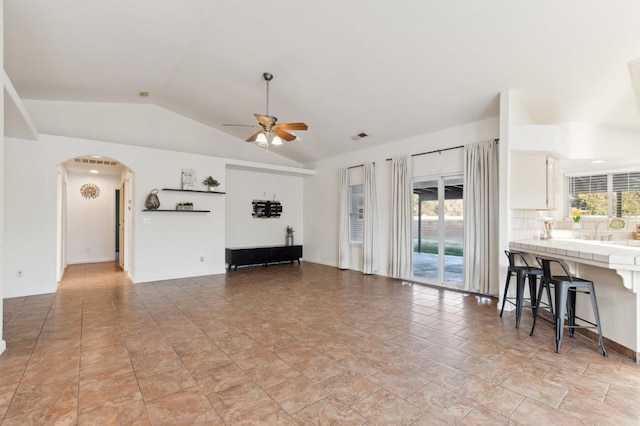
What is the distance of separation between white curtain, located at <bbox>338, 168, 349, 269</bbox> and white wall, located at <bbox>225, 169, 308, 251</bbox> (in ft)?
6.10

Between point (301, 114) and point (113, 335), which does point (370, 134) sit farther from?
point (113, 335)

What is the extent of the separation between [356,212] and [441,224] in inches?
91.2

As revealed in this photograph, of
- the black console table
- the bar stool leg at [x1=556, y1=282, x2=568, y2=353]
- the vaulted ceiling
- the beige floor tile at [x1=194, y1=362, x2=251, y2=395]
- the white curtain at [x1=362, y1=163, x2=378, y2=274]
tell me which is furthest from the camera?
the black console table

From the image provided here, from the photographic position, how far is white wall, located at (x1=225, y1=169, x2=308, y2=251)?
820cm

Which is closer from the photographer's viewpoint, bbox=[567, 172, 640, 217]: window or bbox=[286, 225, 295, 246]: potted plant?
bbox=[567, 172, 640, 217]: window

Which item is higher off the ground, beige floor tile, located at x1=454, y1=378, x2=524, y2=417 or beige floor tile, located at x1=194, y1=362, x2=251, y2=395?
beige floor tile, located at x1=194, y1=362, x2=251, y2=395

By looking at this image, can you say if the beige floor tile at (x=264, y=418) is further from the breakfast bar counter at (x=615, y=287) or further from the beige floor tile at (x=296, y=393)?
the breakfast bar counter at (x=615, y=287)

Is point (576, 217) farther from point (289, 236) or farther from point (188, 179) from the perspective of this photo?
point (188, 179)

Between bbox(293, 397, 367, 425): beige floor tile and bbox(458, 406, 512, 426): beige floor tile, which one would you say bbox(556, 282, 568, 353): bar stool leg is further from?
bbox(293, 397, 367, 425): beige floor tile

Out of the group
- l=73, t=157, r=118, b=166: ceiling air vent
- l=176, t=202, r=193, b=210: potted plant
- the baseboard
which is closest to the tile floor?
the baseboard

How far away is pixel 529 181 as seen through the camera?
15.1 feet

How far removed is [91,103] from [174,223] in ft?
9.58

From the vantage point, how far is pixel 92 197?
9.12 meters

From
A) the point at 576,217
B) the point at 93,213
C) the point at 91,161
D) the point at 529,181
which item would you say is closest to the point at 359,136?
the point at 529,181
